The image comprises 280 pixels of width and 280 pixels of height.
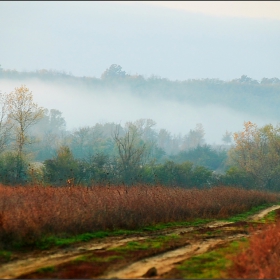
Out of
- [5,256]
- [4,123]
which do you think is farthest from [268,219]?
[4,123]

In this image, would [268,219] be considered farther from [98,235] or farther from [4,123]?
[4,123]

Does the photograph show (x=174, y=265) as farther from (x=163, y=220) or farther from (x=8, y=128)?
(x=8, y=128)

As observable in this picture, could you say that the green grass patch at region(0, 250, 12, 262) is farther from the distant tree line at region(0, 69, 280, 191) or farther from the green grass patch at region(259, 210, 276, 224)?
the distant tree line at region(0, 69, 280, 191)

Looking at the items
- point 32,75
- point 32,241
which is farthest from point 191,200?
point 32,75

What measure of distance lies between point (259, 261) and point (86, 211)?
6.88 metres

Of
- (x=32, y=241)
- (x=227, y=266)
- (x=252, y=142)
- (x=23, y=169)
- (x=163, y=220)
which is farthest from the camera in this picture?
(x=252, y=142)

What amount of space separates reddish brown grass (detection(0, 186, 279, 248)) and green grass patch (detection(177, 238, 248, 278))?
4341 millimetres

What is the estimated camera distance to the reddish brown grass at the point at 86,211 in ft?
41.9

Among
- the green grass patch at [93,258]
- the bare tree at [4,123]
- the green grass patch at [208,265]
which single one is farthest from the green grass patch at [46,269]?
the bare tree at [4,123]

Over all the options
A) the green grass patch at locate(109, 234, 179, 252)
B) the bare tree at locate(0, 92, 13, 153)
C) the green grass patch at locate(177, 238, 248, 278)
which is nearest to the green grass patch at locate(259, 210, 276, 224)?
the green grass patch at locate(109, 234, 179, 252)

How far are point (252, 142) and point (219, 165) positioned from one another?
23.1 meters

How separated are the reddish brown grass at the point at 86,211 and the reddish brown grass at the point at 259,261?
5.68 metres

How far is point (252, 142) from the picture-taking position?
5931 centimetres

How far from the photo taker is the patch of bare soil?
31.6ft
